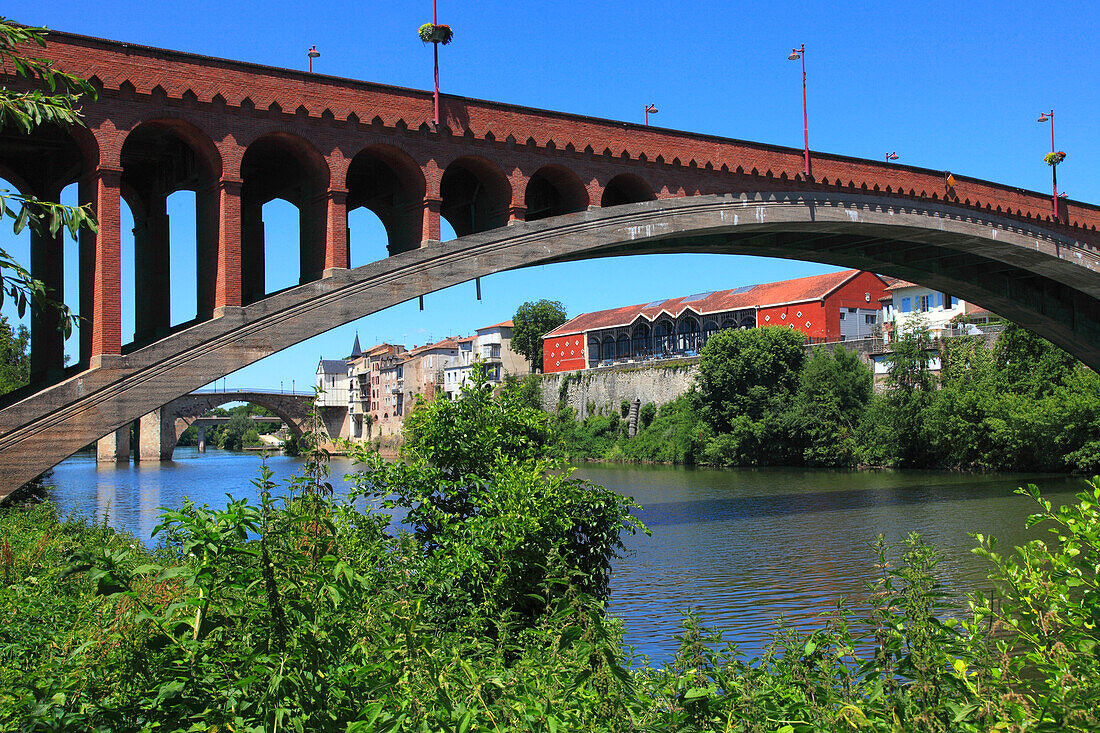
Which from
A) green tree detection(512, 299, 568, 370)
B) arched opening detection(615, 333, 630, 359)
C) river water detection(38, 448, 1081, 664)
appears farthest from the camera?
green tree detection(512, 299, 568, 370)

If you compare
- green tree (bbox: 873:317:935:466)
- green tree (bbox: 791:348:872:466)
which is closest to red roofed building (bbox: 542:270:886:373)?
green tree (bbox: 791:348:872:466)

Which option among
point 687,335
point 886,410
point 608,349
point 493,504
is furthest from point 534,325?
point 493,504

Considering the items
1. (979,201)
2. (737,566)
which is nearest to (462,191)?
(737,566)

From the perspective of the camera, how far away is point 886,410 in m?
43.5

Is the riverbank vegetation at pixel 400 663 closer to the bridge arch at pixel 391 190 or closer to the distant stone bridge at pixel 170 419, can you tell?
the bridge arch at pixel 391 190

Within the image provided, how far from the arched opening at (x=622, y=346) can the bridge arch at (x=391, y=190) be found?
5804cm

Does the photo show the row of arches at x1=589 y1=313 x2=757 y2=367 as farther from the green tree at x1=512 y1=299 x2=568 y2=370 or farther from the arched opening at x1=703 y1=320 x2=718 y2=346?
the green tree at x1=512 y1=299 x2=568 y2=370

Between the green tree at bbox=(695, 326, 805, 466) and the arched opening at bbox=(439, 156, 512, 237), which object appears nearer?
the arched opening at bbox=(439, 156, 512, 237)

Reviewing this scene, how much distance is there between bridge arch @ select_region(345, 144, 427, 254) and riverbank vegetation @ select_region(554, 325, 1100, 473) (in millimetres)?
19365

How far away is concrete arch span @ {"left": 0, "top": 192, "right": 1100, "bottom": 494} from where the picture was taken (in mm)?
14797

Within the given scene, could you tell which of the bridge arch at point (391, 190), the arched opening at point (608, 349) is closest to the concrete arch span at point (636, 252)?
the bridge arch at point (391, 190)

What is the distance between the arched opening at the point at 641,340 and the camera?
7700 cm

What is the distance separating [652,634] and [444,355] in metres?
85.7

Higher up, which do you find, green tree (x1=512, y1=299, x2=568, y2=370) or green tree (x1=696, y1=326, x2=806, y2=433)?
green tree (x1=512, y1=299, x2=568, y2=370)
